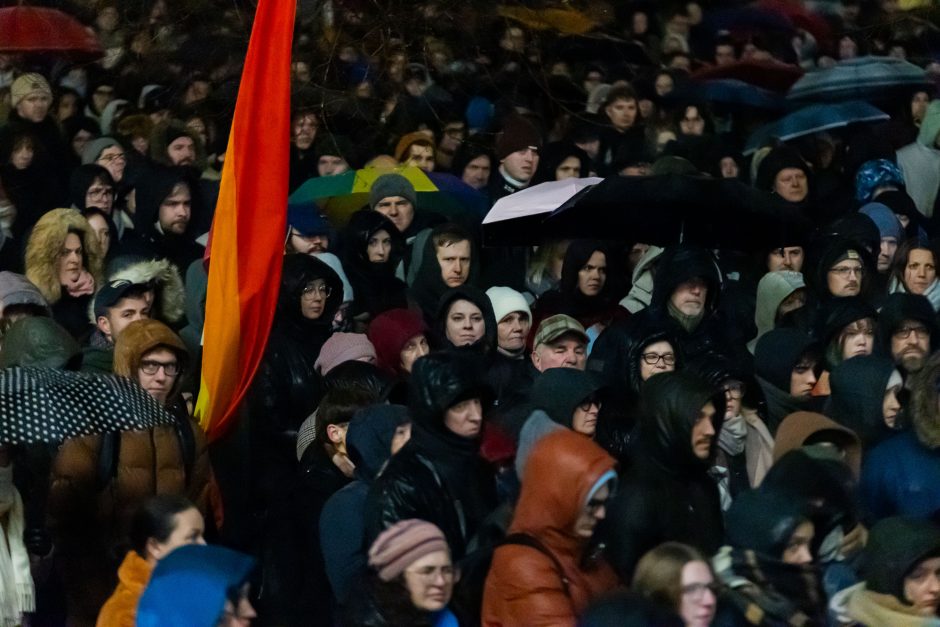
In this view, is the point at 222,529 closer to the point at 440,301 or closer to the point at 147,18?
the point at 440,301

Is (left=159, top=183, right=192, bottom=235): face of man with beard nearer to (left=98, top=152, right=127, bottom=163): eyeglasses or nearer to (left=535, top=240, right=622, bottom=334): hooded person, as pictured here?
(left=98, top=152, right=127, bottom=163): eyeglasses

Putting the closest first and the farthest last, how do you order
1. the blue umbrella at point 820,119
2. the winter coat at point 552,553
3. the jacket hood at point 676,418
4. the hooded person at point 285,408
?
1. the winter coat at point 552,553
2. the jacket hood at point 676,418
3. the hooded person at point 285,408
4. the blue umbrella at point 820,119

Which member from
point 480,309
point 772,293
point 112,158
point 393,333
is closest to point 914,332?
point 772,293

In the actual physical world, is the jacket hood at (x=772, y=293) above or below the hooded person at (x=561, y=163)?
below

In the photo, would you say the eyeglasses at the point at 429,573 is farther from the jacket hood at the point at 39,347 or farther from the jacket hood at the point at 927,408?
the jacket hood at the point at 39,347

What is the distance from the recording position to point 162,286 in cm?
1058

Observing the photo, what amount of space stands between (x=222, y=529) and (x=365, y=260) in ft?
9.24

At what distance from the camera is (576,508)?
7398 millimetres

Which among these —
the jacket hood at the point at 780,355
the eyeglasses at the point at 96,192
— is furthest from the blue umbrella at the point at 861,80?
the eyeglasses at the point at 96,192

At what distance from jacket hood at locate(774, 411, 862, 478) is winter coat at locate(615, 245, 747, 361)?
158 centimetres

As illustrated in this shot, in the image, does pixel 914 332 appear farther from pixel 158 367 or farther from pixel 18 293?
pixel 18 293

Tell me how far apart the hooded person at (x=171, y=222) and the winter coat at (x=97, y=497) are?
348cm

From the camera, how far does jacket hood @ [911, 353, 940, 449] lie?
28.8 ft

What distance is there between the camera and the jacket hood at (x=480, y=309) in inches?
412
